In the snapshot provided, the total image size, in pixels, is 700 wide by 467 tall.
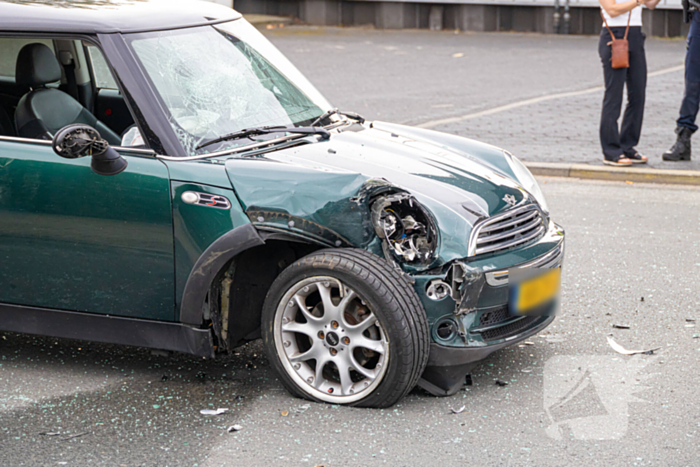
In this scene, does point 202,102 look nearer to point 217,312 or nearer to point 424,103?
point 217,312

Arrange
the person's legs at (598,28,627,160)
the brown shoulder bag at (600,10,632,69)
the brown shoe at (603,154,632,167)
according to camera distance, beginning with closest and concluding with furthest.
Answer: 1. the brown shoulder bag at (600,10,632,69)
2. the person's legs at (598,28,627,160)
3. the brown shoe at (603,154,632,167)

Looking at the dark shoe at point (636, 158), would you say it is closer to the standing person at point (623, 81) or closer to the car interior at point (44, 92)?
the standing person at point (623, 81)

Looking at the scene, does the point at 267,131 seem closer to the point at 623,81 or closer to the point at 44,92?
the point at 44,92

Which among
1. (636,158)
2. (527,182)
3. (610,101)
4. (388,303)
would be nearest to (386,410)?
(388,303)

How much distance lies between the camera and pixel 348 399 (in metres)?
4.02

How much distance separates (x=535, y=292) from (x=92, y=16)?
235 centimetres

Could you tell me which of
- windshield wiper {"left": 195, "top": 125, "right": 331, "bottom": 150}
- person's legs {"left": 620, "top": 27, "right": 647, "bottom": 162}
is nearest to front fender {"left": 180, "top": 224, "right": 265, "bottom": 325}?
windshield wiper {"left": 195, "top": 125, "right": 331, "bottom": 150}

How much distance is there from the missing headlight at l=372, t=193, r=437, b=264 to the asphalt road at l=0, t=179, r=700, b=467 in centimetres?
67

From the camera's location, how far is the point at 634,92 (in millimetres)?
8961

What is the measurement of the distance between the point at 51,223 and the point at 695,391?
2920mm

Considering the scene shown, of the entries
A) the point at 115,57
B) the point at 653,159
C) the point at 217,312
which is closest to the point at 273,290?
the point at 217,312

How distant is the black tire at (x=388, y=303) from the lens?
380cm

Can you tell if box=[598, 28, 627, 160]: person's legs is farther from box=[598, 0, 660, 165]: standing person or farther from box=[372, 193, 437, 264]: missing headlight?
box=[372, 193, 437, 264]: missing headlight
